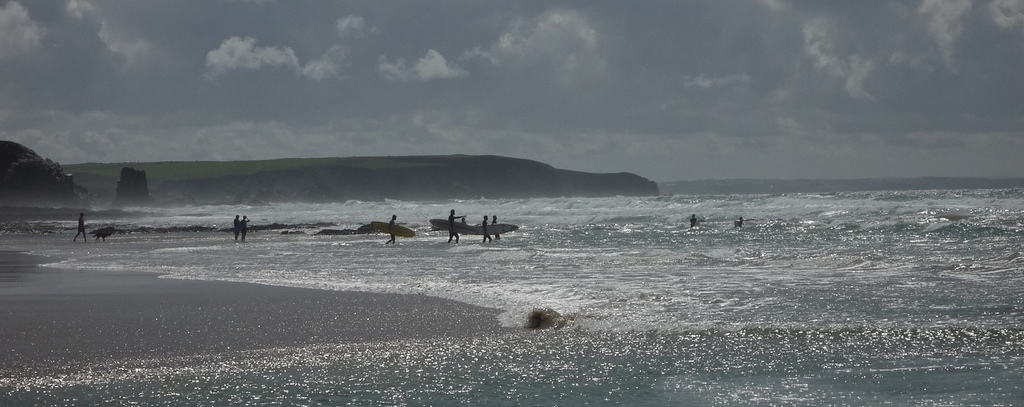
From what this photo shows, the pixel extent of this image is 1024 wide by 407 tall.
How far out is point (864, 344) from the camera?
411 inches

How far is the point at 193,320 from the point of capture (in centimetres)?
1262

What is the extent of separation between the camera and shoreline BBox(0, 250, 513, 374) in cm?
1038

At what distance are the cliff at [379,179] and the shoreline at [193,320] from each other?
153881 mm

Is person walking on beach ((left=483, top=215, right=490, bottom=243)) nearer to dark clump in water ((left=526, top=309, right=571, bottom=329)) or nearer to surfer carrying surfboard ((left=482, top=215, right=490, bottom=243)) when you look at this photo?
surfer carrying surfboard ((left=482, top=215, right=490, bottom=243))

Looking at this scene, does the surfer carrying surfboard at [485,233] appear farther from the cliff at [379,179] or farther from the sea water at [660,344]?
the cliff at [379,179]

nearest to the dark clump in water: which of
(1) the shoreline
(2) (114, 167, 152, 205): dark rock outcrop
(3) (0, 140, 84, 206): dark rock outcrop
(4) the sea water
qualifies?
(4) the sea water

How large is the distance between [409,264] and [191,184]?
169 meters

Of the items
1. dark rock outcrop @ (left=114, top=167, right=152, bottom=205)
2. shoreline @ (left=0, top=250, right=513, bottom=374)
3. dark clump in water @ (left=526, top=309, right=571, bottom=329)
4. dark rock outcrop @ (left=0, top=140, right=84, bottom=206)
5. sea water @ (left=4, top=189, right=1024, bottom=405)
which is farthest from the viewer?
dark rock outcrop @ (left=114, top=167, right=152, bottom=205)

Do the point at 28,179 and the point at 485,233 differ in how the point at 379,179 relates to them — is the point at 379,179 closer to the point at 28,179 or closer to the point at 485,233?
the point at 28,179

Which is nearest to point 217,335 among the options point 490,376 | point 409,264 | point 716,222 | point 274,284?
point 490,376

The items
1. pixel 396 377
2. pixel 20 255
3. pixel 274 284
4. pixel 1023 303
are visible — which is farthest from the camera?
pixel 20 255

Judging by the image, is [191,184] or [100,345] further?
[191,184]

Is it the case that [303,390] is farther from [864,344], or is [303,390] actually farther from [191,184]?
[191,184]

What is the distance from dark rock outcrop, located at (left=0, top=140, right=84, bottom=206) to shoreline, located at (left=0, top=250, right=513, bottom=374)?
85606mm
